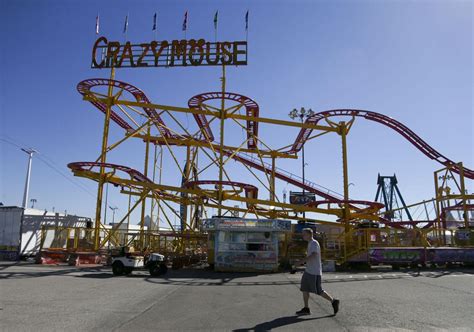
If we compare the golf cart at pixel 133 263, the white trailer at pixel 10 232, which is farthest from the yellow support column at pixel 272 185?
the white trailer at pixel 10 232

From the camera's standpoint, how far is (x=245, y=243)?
58.2 feet

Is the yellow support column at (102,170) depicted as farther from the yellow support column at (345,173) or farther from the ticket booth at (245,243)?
the yellow support column at (345,173)

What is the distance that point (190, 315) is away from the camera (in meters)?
7.27

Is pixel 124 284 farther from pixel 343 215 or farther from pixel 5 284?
pixel 343 215

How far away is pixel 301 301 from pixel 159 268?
302 inches

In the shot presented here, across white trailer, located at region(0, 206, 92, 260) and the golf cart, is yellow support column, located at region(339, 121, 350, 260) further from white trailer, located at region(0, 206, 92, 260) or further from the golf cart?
white trailer, located at region(0, 206, 92, 260)

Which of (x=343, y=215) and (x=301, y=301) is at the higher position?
(x=343, y=215)

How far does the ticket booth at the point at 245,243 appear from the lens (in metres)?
17.4

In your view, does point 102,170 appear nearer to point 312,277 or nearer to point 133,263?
point 133,263

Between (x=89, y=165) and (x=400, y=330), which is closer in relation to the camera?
(x=400, y=330)

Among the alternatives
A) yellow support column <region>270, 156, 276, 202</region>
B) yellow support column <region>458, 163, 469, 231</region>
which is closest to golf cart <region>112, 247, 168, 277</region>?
yellow support column <region>270, 156, 276, 202</region>

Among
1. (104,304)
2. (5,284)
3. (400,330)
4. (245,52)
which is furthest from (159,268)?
(245,52)

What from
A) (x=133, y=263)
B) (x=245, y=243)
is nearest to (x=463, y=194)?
(x=245, y=243)

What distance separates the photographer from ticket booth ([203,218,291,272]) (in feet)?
57.2
